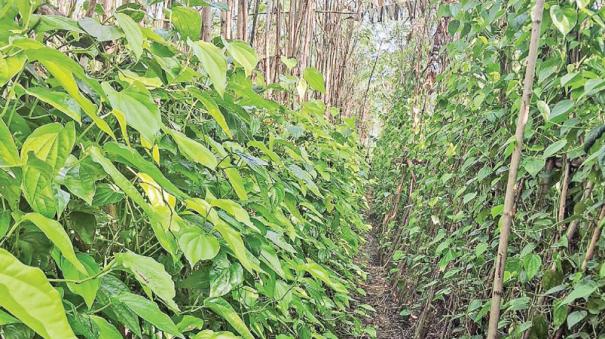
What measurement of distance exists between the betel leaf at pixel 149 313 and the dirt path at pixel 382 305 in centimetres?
231

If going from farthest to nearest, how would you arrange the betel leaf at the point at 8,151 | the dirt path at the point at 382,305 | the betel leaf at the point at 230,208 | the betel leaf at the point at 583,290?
the dirt path at the point at 382,305 < the betel leaf at the point at 583,290 < the betel leaf at the point at 230,208 < the betel leaf at the point at 8,151

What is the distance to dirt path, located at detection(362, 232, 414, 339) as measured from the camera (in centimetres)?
282

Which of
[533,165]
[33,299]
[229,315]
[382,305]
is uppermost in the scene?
[33,299]

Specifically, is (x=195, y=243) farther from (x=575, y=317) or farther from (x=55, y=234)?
(x=575, y=317)

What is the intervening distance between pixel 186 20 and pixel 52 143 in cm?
32

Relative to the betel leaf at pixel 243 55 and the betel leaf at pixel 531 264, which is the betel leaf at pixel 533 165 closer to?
the betel leaf at pixel 531 264

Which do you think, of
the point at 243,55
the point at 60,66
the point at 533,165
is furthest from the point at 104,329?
the point at 533,165

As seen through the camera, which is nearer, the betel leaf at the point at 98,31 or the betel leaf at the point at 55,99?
the betel leaf at the point at 55,99

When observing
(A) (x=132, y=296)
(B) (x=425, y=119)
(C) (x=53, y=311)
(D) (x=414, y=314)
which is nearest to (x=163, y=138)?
(A) (x=132, y=296)

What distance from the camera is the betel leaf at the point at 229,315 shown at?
0.70 metres

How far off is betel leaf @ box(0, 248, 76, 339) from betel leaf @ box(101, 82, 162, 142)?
20 centimetres

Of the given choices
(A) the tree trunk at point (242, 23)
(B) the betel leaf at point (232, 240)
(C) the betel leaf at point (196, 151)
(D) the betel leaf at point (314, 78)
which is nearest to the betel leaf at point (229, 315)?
(B) the betel leaf at point (232, 240)

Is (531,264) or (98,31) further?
(531,264)

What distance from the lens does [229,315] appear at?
2.32 ft
